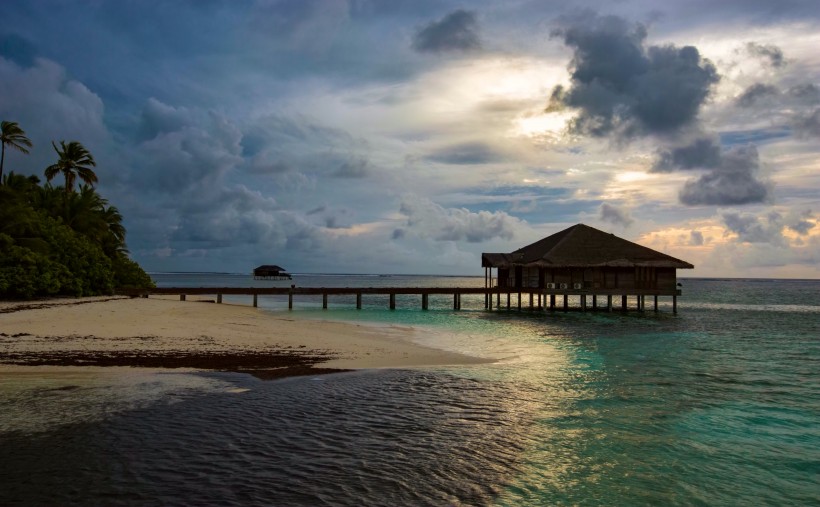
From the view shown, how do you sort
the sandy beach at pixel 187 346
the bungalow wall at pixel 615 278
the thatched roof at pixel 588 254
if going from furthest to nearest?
1. the bungalow wall at pixel 615 278
2. the thatched roof at pixel 588 254
3. the sandy beach at pixel 187 346

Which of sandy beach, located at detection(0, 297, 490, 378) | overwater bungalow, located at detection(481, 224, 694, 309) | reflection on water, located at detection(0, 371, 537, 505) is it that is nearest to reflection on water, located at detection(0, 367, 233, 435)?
reflection on water, located at detection(0, 371, 537, 505)

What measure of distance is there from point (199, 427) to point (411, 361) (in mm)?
10517

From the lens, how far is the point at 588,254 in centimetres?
5400

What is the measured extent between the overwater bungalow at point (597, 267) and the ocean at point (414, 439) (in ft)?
113

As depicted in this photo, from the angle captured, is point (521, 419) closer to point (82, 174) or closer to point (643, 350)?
point (643, 350)

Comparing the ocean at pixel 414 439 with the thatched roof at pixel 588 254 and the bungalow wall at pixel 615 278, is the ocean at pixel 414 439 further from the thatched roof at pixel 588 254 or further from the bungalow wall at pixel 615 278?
the bungalow wall at pixel 615 278

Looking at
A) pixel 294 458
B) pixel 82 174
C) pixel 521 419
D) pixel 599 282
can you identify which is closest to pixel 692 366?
pixel 521 419

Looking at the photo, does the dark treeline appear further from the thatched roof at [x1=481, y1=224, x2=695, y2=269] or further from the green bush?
the thatched roof at [x1=481, y1=224, x2=695, y2=269]

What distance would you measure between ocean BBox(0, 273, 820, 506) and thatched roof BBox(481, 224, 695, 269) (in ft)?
112

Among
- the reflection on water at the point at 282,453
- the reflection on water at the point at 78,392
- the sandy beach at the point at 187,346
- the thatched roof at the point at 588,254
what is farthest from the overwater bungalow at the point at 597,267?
the reflection on water at the point at 78,392

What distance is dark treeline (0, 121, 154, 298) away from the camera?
1451 inches

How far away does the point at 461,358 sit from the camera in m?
21.6

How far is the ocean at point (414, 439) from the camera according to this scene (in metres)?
7.95

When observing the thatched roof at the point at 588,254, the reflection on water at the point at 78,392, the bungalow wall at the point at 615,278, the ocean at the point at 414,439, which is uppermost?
the thatched roof at the point at 588,254
